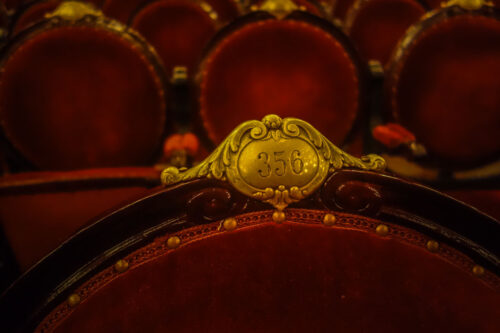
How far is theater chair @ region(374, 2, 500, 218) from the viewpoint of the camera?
0.90m

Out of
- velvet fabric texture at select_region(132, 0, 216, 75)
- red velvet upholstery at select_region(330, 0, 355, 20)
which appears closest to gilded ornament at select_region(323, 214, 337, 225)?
velvet fabric texture at select_region(132, 0, 216, 75)

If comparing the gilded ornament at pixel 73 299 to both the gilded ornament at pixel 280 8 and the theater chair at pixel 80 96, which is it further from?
the gilded ornament at pixel 280 8

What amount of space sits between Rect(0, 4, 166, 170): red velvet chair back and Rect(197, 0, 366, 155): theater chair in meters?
0.14

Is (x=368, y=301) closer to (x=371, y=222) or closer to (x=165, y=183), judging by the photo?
(x=371, y=222)

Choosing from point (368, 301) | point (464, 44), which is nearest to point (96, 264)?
point (368, 301)

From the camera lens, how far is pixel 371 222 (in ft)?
0.96

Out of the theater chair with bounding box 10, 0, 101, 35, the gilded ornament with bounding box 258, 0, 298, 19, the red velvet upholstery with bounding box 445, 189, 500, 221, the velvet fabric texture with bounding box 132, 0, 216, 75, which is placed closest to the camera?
the red velvet upholstery with bounding box 445, 189, 500, 221

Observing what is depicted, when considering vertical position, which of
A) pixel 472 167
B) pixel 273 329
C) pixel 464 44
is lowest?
pixel 273 329

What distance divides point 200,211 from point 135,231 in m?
0.04

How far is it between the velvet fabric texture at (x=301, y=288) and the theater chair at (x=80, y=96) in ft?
1.79

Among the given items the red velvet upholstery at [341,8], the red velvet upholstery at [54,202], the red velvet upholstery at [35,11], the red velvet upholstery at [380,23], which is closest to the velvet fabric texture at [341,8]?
the red velvet upholstery at [341,8]

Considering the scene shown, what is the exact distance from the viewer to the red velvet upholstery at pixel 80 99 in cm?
88

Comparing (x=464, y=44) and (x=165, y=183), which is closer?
(x=165, y=183)

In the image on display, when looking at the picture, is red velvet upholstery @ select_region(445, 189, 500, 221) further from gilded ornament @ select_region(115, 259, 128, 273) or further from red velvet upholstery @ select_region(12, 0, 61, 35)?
red velvet upholstery @ select_region(12, 0, 61, 35)
